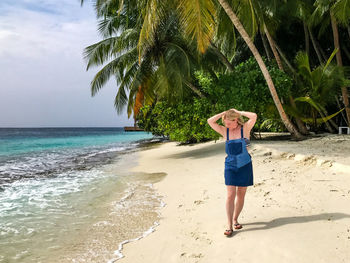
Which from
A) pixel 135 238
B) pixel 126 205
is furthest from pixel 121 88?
pixel 135 238

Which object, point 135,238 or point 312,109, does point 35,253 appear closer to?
point 135,238

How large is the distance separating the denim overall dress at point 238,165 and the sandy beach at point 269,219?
65 cm

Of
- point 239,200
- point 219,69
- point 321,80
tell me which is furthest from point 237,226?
point 219,69

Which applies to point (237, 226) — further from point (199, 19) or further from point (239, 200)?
point (199, 19)

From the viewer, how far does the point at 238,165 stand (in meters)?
3.41

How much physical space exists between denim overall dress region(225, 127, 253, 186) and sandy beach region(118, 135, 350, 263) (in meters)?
0.65

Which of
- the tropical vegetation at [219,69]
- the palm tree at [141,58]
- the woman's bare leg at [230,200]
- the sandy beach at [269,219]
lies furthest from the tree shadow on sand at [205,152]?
the woman's bare leg at [230,200]

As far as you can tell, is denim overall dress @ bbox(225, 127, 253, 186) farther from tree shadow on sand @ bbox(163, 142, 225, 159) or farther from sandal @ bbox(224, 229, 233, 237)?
tree shadow on sand @ bbox(163, 142, 225, 159)

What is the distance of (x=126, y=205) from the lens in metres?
5.81

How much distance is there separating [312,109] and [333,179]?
7.55 m

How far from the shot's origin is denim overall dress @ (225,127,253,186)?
3422 mm

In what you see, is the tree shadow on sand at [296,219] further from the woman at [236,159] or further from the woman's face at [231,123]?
the woman's face at [231,123]

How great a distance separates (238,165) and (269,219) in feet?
3.28

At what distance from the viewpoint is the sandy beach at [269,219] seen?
2.99 metres
